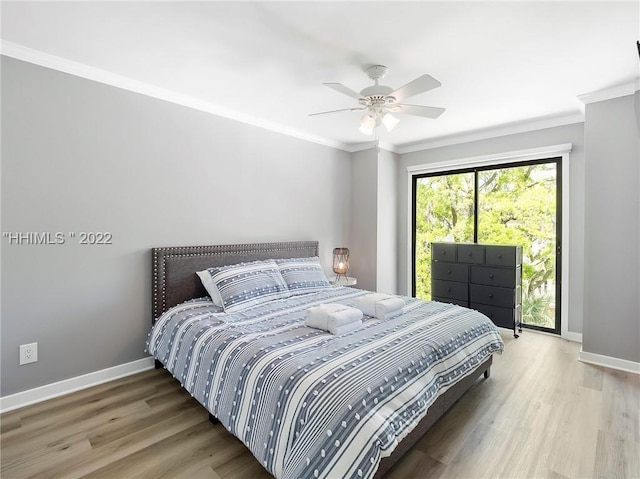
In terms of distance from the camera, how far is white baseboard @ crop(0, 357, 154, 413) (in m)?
2.26

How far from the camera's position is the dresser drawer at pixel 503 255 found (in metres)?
3.71

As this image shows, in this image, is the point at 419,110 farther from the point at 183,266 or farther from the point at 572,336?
the point at 572,336

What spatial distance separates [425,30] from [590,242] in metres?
2.55

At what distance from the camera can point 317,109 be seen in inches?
132

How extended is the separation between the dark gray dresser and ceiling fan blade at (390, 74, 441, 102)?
2366 millimetres

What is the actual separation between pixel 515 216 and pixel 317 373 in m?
3.70

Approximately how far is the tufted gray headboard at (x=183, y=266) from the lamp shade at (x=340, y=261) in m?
1.39

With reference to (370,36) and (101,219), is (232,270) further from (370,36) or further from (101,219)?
(370,36)

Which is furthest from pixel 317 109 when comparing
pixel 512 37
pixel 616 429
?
pixel 616 429

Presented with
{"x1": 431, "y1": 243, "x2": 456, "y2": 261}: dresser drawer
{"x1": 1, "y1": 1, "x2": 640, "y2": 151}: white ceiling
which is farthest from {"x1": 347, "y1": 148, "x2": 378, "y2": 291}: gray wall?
{"x1": 1, "y1": 1, "x2": 640, "y2": 151}: white ceiling

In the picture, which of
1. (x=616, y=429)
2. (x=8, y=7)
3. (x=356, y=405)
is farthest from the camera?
(x=616, y=429)

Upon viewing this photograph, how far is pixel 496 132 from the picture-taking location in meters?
4.10

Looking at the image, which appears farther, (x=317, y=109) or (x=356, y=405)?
(x=317, y=109)

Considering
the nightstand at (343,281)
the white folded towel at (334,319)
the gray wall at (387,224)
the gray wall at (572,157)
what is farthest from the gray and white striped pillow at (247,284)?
the gray wall at (572,157)
